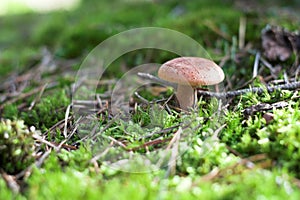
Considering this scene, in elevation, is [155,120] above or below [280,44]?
below

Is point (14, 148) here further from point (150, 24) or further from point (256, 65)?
point (150, 24)

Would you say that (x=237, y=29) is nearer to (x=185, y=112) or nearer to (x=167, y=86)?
(x=167, y=86)

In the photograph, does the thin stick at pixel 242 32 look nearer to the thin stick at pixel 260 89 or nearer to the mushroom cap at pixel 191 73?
the thin stick at pixel 260 89

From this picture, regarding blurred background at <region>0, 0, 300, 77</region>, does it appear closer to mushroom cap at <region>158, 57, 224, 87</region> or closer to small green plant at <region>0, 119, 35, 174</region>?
mushroom cap at <region>158, 57, 224, 87</region>

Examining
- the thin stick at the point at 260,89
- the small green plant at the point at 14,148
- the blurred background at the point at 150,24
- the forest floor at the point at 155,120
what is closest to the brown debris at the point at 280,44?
the forest floor at the point at 155,120

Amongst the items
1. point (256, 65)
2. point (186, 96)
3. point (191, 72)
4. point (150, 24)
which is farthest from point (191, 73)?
point (150, 24)

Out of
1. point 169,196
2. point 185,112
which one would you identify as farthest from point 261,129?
point 169,196

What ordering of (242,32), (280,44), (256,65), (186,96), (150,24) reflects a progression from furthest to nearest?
1. (150,24)
2. (242,32)
3. (280,44)
4. (256,65)
5. (186,96)
